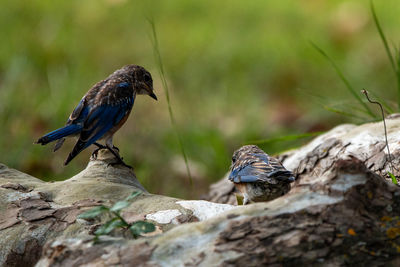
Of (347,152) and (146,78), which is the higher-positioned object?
(146,78)

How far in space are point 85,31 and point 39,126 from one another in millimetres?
3002

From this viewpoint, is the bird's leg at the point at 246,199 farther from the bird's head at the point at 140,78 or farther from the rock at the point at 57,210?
the bird's head at the point at 140,78

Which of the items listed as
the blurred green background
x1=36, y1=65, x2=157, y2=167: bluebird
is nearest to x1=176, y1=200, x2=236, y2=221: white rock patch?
x1=36, y1=65, x2=157, y2=167: bluebird

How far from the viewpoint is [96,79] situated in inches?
308

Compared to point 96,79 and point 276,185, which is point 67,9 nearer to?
point 96,79

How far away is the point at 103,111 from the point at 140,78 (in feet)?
2.22

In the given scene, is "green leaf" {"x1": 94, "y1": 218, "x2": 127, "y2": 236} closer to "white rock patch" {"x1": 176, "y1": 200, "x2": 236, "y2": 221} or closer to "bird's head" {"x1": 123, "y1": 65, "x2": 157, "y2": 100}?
"white rock patch" {"x1": 176, "y1": 200, "x2": 236, "y2": 221}

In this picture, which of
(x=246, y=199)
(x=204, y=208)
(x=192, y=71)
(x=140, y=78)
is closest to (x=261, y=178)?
(x=246, y=199)

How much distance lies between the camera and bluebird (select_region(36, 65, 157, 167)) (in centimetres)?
450

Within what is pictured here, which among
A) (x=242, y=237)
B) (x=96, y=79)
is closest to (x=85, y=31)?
(x=96, y=79)

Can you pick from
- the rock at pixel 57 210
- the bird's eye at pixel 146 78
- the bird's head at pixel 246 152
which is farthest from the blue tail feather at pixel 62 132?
the bird's head at pixel 246 152

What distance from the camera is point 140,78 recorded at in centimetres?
529

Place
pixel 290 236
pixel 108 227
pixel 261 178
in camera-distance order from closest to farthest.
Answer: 1. pixel 290 236
2. pixel 108 227
3. pixel 261 178

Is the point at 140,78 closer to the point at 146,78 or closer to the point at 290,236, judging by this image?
the point at 146,78
